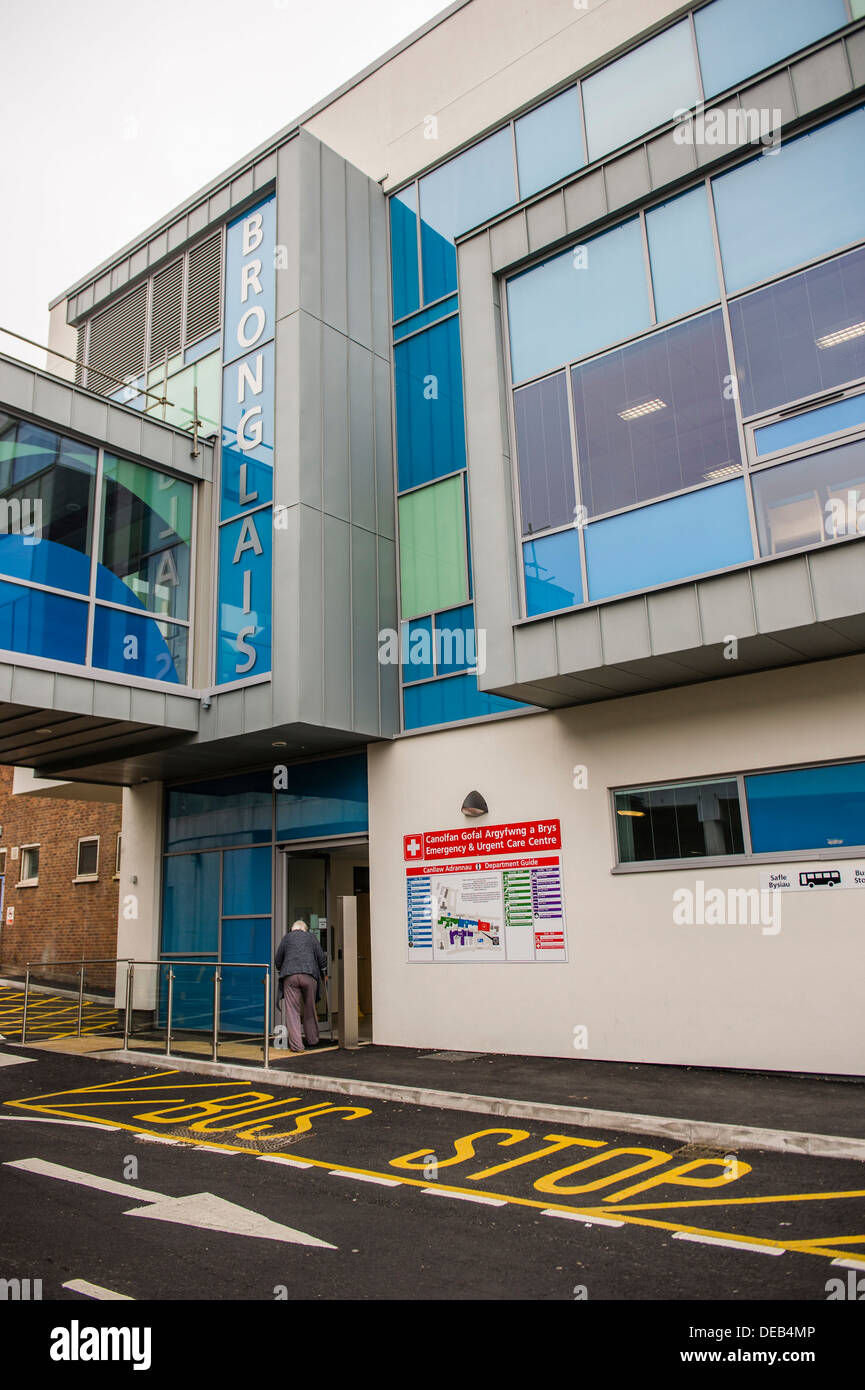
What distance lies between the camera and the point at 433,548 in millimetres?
13594

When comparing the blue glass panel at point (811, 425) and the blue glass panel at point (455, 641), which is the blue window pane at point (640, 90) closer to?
the blue glass panel at point (811, 425)

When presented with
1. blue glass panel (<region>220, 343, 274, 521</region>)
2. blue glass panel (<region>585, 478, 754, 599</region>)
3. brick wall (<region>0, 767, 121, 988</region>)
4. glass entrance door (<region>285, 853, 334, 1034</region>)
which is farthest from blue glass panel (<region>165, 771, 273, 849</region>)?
blue glass panel (<region>585, 478, 754, 599</region>)

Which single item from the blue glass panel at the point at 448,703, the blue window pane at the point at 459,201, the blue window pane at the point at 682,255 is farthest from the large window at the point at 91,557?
the blue window pane at the point at 682,255

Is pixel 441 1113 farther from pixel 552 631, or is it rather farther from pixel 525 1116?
pixel 552 631

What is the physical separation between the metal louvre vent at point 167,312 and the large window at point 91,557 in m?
3.24

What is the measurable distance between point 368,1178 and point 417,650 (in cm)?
798

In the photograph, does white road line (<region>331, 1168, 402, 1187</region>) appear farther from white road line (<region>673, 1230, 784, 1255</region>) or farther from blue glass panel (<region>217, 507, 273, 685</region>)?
blue glass panel (<region>217, 507, 273, 685</region>)

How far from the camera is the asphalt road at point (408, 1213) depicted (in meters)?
4.43

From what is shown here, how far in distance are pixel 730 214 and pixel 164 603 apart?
8.30 metres

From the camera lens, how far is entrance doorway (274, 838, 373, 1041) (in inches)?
538

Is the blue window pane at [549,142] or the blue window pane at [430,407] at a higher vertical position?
the blue window pane at [549,142]

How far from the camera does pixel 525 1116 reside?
26.8 feet

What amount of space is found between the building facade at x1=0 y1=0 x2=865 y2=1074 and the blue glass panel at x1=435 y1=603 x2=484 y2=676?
99 mm
